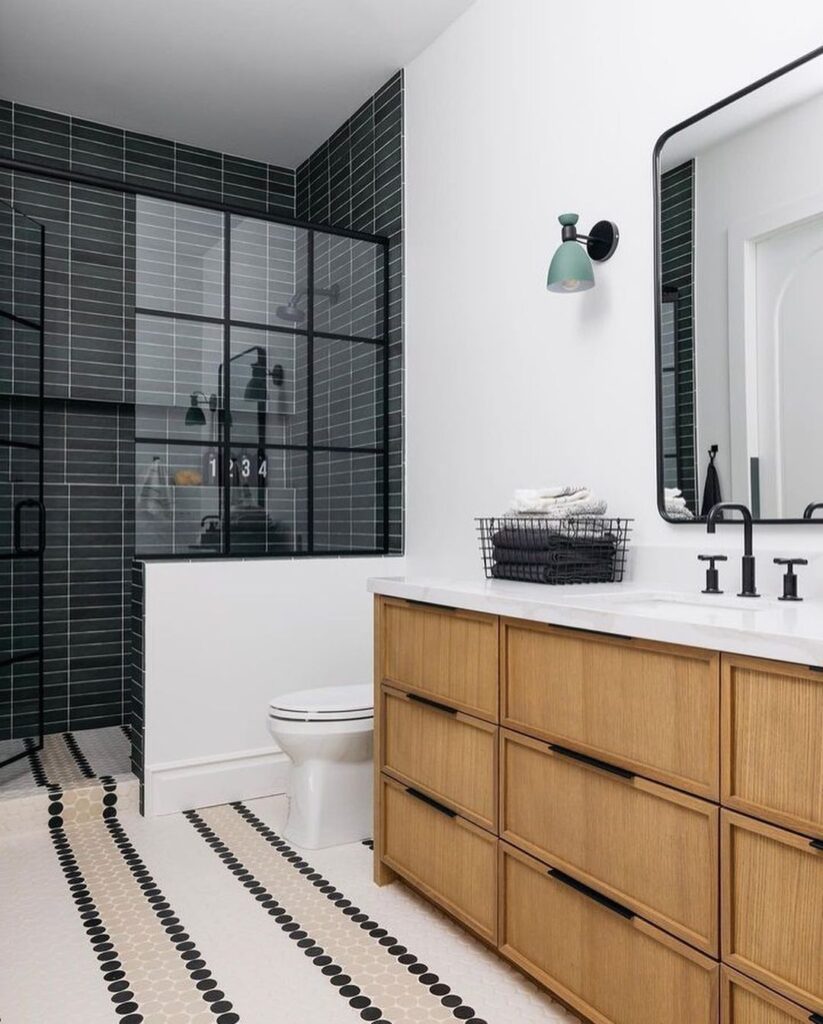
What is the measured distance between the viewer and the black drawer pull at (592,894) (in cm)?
148

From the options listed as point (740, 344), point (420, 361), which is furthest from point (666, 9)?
point (420, 361)

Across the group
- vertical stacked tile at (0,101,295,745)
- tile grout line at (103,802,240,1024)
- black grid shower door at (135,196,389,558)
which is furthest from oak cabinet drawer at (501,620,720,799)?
vertical stacked tile at (0,101,295,745)

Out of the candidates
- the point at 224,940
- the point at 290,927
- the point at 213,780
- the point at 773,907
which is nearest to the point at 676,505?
the point at 773,907

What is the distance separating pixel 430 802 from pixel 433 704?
9.8 inches

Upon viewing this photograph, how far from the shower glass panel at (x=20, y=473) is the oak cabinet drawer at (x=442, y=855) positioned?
5.38 feet

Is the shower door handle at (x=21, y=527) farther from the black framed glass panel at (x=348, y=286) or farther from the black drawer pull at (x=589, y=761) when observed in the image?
the black drawer pull at (x=589, y=761)

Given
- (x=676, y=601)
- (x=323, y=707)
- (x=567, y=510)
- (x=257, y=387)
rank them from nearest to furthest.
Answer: (x=676, y=601), (x=567, y=510), (x=323, y=707), (x=257, y=387)

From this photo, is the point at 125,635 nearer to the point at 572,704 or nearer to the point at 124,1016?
the point at 124,1016

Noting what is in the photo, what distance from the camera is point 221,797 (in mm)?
Result: 2979

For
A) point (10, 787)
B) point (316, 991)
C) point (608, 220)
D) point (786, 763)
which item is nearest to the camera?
point (786, 763)

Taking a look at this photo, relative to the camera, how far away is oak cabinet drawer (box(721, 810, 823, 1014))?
3.85 ft

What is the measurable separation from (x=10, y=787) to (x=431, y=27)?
10.2 feet

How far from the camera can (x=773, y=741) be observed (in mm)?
1239

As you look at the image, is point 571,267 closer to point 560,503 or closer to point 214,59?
point 560,503
